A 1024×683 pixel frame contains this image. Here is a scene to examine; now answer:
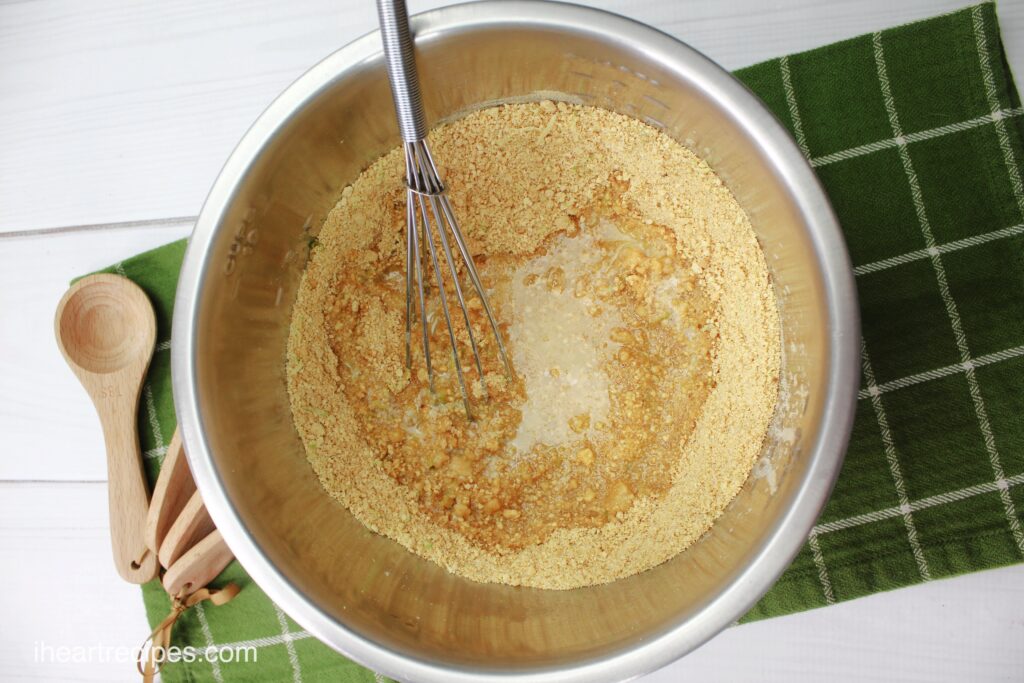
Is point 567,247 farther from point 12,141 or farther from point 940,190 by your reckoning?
point 12,141

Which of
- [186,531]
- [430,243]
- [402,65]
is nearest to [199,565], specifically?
[186,531]

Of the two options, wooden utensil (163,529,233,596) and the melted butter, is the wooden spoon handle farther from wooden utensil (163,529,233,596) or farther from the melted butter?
the melted butter

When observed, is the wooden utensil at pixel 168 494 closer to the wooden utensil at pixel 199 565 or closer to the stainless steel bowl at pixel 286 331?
the wooden utensil at pixel 199 565

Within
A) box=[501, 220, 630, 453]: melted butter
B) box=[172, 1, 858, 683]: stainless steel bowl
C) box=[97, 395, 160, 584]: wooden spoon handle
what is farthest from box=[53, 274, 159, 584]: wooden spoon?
box=[501, 220, 630, 453]: melted butter

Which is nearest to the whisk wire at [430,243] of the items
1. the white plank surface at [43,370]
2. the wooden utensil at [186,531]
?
the wooden utensil at [186,531]

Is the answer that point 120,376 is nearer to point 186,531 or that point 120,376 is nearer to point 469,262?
point 186,531

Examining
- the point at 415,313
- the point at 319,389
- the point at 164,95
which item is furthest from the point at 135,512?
the point at 164,95
